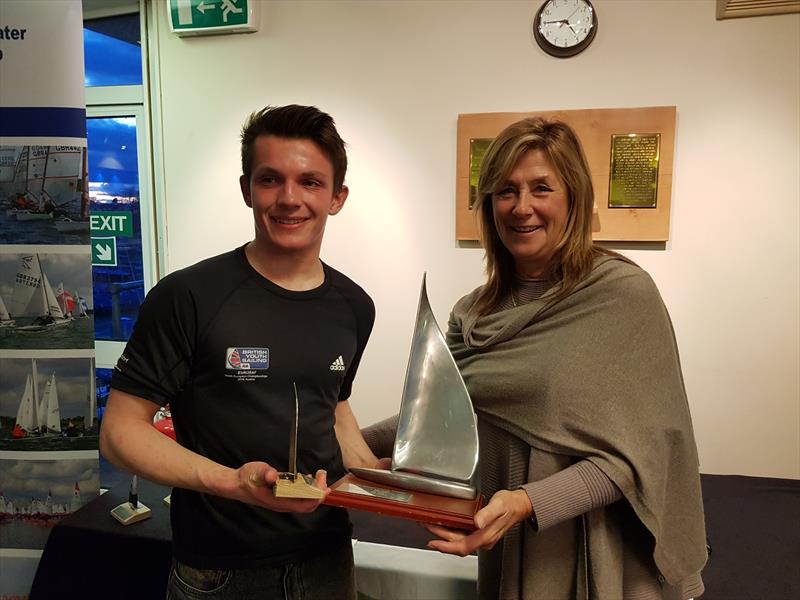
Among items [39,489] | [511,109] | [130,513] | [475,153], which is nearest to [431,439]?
[130,513]

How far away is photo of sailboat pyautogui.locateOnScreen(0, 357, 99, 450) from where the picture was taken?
80.1 inches

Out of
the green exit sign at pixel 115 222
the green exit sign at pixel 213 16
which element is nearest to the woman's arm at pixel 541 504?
the green exit sign at pixel 213 16

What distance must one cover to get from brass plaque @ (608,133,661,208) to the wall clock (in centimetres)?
46

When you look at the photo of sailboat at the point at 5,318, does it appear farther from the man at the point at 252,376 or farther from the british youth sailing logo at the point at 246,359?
the british youth sailing logo at the point at 246,359

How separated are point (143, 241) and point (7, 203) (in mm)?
1258

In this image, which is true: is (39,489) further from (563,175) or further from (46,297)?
(563,175)

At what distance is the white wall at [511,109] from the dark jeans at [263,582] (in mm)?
1950

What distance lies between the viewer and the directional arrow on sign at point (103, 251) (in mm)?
3297

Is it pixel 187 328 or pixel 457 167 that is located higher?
pixel 457 167

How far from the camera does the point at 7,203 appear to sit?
1979 millimetres

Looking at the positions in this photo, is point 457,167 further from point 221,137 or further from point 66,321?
point 66,321

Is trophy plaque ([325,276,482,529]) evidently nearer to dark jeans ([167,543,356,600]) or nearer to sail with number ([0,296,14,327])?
dark jeans ([167,543,356,600])

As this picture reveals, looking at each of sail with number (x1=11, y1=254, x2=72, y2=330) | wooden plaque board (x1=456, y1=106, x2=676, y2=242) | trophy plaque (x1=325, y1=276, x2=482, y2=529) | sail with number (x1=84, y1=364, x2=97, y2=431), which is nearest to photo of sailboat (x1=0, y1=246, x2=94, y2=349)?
sail with number (x1=11, y1=254, x2=72, y2=330)

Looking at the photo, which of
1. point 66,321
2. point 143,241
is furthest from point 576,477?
point 143,241
